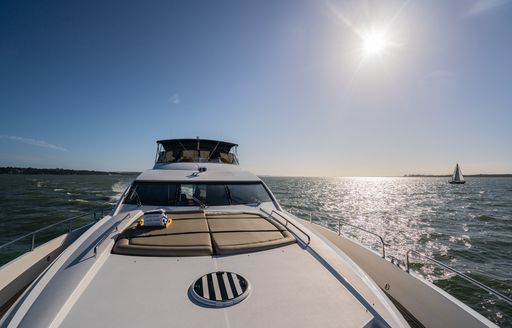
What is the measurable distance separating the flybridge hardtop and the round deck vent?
6.25 m

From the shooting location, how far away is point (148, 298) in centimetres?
224

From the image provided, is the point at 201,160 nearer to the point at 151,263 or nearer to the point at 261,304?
the point at 151,263

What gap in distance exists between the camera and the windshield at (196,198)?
5.30 metres

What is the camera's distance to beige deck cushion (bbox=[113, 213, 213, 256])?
2.95m

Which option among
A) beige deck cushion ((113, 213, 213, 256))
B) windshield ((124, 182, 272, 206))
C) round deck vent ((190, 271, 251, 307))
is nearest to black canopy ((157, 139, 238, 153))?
windshield ((124, 182, 272, 206))

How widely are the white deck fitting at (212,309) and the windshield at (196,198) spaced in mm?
2496

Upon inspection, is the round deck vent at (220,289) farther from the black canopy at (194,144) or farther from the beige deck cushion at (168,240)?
the black canopy at (194,144)

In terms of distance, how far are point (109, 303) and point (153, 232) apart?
1.36 metres

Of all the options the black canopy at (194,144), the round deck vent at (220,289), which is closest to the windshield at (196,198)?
the round deck vent at (220,289)

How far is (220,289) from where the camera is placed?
232 centimetres

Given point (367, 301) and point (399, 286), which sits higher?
point (367, 301)

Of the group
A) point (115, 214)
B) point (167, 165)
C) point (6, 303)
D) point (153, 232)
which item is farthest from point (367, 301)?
point (167, 165)

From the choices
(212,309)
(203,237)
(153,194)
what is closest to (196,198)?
(153,194)

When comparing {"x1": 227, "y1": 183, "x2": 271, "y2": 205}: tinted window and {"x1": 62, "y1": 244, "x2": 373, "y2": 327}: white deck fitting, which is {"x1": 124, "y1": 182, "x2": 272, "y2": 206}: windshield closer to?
{"x1": 227, "y1": 183, "x2": 271, "y2": 205}: tinted window
